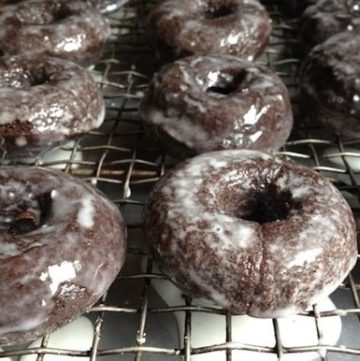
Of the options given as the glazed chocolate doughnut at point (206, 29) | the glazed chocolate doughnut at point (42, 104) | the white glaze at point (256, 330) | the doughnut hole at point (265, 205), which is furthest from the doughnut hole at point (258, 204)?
the glazed chocolate doughnut at point (206, 29)

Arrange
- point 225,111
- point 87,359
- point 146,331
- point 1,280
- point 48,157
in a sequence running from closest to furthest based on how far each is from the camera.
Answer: point 1,280 < point 87,359 < point 146,331 < point 225,111 < point 48,157

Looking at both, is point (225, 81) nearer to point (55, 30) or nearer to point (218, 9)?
point (218, 9)

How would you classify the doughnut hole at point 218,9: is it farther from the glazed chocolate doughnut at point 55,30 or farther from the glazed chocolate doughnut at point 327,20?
the glazed chocolate doughnut at point 55,30

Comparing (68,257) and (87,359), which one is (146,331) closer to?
(87,359)

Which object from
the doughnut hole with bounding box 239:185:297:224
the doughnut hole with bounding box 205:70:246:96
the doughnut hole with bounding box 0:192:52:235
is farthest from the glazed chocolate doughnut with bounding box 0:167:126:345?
the doughnut hole with bounding box 205:70:246:96

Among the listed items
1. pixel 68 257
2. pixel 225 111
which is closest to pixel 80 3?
pixel 225 111

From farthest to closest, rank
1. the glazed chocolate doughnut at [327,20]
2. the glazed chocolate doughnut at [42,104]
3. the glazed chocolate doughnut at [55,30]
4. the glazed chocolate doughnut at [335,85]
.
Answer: the glazed chocolate doughnut at [327,20], the glazed chocolate doughnut at [55,30], the glazed chocolate doughnut at [335,85], the glazed chocolate doughnut at [42,104]
